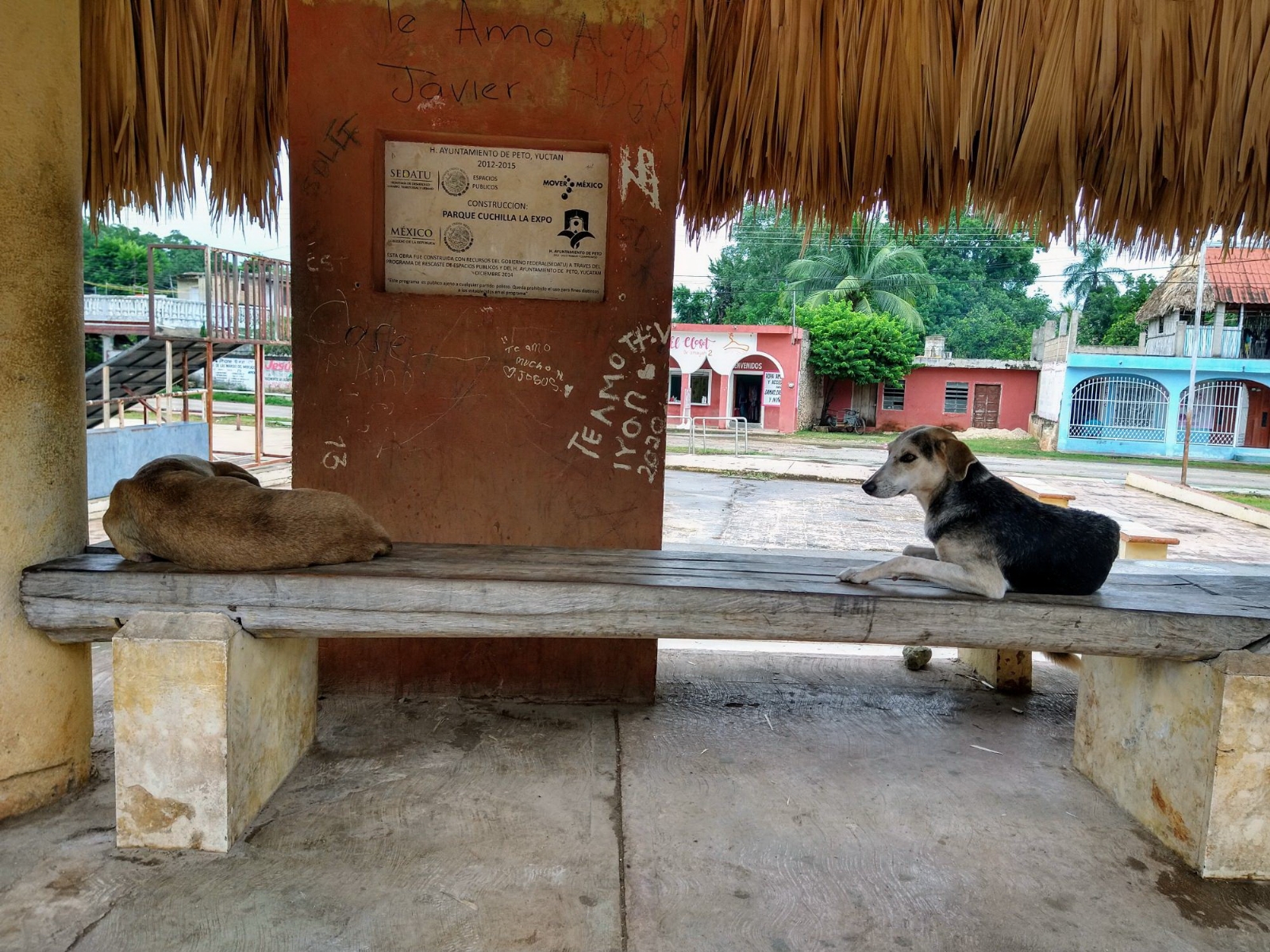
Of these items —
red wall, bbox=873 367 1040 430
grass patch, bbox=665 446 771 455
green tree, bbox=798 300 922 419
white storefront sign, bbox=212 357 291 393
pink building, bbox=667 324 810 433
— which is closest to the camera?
grass patch, bbox=665 446 771 455

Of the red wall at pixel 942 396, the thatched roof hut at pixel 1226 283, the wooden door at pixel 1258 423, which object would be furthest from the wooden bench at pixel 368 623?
the red wall at pixel 942 396

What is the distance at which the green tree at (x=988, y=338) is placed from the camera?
45062 mm

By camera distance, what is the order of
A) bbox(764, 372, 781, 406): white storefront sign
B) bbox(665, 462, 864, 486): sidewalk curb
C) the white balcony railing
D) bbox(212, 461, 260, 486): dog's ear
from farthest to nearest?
bbox(764, 372, 781, 406): white storefront sign < bbox(665, 462, 864, 486): sidewalk curb < the white balcony railing < bbox(212, 461, 260, 486): dog's ear

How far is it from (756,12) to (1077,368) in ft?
92.2

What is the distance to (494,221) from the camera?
3.91m

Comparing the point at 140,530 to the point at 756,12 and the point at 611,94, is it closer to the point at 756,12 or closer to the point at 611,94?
the point at 611,94

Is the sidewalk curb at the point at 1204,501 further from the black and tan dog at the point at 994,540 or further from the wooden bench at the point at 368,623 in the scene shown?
the wooden bench at the point at 368,623

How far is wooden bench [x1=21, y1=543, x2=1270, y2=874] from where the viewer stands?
2.62m

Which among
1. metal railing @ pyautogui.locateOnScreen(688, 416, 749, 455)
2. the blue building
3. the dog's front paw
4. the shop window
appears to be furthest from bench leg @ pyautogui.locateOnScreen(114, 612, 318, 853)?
the blue building

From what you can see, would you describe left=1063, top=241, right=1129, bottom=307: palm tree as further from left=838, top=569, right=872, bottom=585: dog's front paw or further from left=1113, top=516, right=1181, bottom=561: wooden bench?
left=838, top=569, right=872, bottom=585: dog's front paw

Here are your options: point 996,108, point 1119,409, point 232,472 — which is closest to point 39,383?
point 232,472

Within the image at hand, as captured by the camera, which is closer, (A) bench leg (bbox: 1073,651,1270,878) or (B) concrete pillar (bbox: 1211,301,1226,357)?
(A) bench leg (bbox: 1073,651,1270,878)

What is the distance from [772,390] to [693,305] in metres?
15.5

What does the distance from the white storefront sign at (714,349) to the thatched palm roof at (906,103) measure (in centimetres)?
2213
